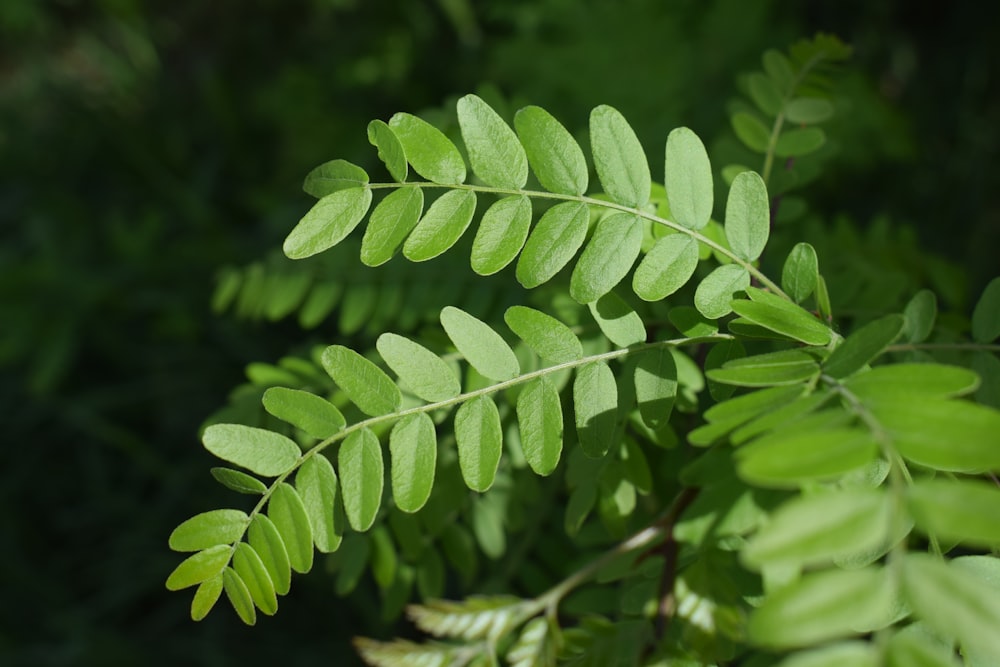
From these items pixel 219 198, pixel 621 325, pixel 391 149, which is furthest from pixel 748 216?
pixel 219 198

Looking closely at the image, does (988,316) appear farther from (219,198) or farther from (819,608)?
(219,198)

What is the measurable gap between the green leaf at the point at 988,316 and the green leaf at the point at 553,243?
48cm

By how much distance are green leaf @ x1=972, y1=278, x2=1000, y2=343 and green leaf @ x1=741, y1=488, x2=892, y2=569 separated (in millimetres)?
541

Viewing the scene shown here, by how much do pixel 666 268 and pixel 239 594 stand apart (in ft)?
1.73

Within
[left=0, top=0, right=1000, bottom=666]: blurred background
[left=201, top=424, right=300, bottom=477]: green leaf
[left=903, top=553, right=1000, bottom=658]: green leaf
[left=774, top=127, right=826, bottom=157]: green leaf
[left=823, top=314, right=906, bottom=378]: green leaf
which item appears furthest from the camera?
[left=0, top=0, right=1000, bottom=666]: blurred background

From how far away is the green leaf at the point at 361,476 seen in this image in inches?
30.4

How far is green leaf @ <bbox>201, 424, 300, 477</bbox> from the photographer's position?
769mm

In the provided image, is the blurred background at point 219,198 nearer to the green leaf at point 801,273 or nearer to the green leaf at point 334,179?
the green leaf at point 801,273

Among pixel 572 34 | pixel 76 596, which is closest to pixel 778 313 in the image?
pixel 572 34

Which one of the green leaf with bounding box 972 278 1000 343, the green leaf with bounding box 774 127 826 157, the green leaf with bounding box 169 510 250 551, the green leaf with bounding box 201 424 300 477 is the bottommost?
the green leaf with bounding box 972 278 1000 343

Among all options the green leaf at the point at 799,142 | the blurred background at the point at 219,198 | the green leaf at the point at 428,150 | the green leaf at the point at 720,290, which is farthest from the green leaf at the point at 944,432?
the blurred background at the point at 219,198

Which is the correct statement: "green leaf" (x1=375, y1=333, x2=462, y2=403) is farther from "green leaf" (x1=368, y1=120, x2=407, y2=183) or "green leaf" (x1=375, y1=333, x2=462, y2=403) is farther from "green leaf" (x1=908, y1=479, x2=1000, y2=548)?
"green leaf" (x1=908, y1=479, x2=1000, y2=548)

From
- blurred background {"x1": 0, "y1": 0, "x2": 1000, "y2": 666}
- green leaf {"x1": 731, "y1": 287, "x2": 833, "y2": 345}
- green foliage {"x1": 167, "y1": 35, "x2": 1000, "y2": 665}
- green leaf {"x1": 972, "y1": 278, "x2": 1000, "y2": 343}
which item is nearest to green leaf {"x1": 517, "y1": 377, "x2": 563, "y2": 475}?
green foliage {"x1": 167, "y1": 35, "x2": 1000, "y2": 665}

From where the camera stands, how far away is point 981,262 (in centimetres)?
263
